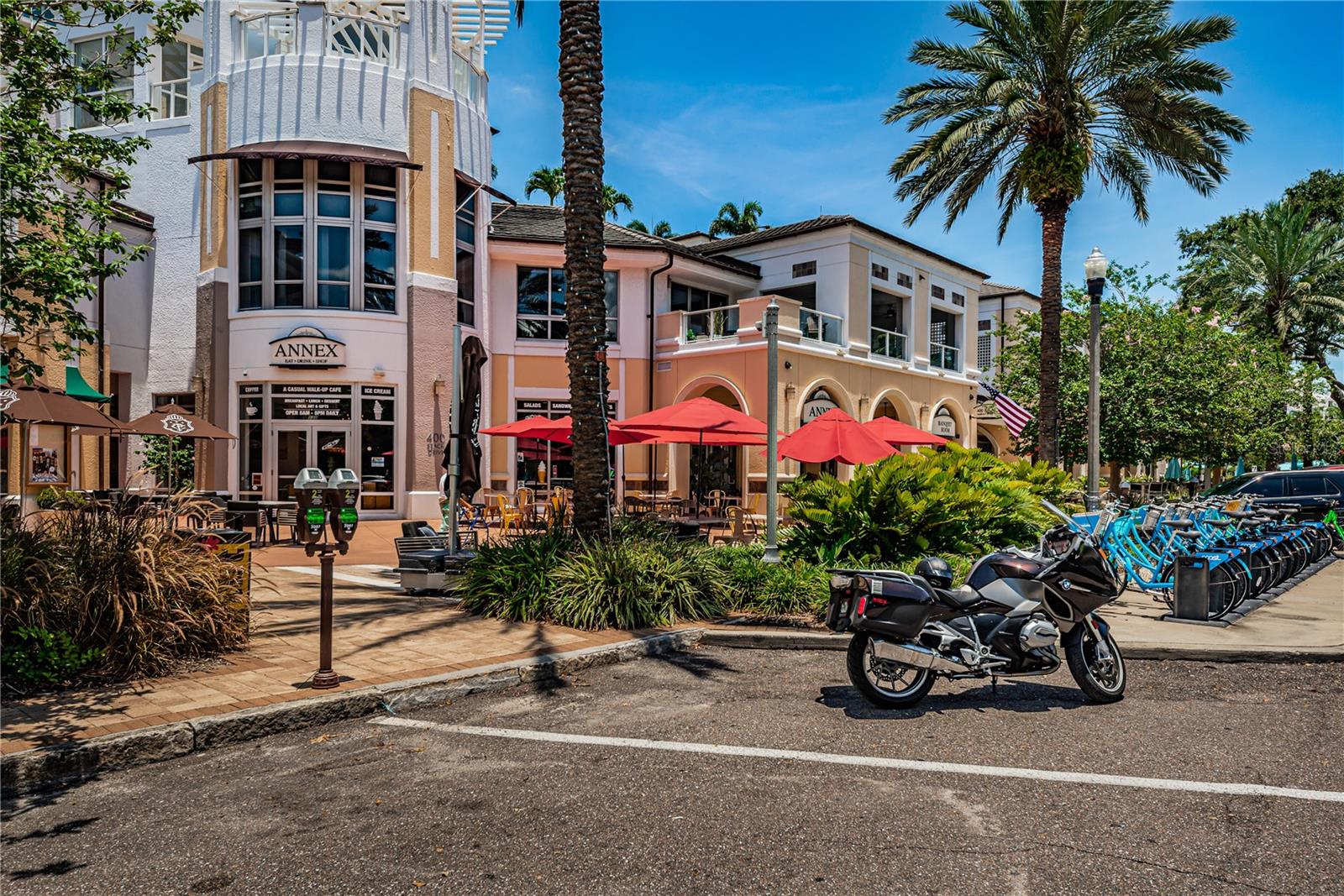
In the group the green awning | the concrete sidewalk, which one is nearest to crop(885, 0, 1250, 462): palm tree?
the concrete sidewalk

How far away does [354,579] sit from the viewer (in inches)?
462

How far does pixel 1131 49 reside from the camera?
1823 cm

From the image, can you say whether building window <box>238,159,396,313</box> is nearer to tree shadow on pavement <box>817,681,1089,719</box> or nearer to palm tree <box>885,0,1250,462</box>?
palm tree <box>885,0,1250,462</box>

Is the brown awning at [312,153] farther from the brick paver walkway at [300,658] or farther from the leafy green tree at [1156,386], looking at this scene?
the leafy green tree at [1156,386]

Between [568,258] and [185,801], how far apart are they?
6.87 m

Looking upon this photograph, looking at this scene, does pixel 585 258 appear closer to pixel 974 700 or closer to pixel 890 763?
pixel 974 700

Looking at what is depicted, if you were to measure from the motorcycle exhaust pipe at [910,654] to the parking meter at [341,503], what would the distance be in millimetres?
3733

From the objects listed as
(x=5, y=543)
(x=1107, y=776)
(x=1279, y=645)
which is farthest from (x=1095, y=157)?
(x=5, y=543)

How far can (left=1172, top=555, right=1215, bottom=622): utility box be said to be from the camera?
356 inches

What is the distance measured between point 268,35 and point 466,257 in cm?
691

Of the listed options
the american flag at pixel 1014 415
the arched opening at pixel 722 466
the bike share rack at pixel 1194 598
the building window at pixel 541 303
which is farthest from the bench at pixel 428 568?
the american flag at pixel 1014 415

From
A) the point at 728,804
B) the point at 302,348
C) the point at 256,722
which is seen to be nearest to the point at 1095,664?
the point at 728,804

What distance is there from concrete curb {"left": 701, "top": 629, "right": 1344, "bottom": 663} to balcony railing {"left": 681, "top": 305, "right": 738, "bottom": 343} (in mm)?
17455

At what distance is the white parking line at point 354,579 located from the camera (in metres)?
11.2
